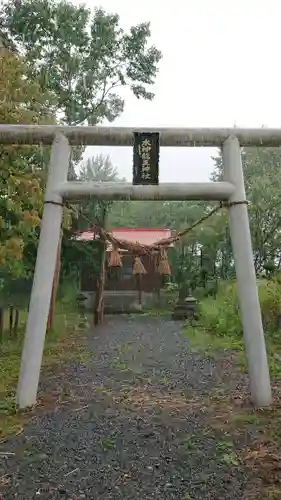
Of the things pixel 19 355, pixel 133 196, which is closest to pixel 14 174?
pixel 133 196

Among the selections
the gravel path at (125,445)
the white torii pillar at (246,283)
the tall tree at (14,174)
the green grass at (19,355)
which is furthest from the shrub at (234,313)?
the tall tree at (14,174)

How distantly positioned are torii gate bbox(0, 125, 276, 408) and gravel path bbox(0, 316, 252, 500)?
0.61 m

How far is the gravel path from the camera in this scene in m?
2.83

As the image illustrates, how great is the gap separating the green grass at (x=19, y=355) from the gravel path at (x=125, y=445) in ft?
0.75

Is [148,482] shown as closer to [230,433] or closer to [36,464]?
[36,464]

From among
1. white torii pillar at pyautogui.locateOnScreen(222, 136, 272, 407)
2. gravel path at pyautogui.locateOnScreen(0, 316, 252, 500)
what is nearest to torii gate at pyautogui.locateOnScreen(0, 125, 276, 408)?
white torii pillar at pyautogui.locateOnScreen(222, 136, 272, 407)

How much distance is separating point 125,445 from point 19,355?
14.3 feet

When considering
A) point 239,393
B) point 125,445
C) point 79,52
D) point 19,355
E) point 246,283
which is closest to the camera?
point 125,445

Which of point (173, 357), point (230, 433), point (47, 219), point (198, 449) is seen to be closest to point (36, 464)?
point (198, 449)

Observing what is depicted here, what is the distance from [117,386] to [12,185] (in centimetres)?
271

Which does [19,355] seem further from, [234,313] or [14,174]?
[234,313]

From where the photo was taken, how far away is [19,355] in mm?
7496

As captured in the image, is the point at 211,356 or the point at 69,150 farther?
the point at 211,356

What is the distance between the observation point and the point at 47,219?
4480mm
